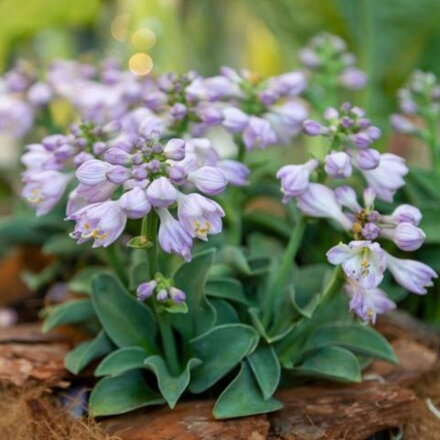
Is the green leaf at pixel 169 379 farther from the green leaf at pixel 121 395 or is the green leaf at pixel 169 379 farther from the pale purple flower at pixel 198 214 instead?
the pale purple flower at pixel 198 214

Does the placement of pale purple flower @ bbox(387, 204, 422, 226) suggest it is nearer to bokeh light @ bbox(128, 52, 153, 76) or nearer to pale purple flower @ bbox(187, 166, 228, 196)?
pale purple flower @ bbox(187, 166, 228, 196)

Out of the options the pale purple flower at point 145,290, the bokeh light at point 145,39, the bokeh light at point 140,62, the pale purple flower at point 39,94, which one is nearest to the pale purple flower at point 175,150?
the pale purple flower at point 145,290

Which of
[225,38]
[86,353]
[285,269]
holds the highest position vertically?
[285,269]

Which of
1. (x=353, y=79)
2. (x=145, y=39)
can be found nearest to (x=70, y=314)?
(x=353, y=79)

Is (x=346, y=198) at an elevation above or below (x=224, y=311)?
above

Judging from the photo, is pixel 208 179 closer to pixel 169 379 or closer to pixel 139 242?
pixel 139 242

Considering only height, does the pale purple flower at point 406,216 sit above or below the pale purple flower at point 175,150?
below

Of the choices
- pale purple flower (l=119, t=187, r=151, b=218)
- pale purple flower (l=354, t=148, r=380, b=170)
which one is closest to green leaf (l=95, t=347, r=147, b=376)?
pale purple flower (l=119, t=187, r=151, b=218)

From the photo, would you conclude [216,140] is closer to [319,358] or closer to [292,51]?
[292,51]
